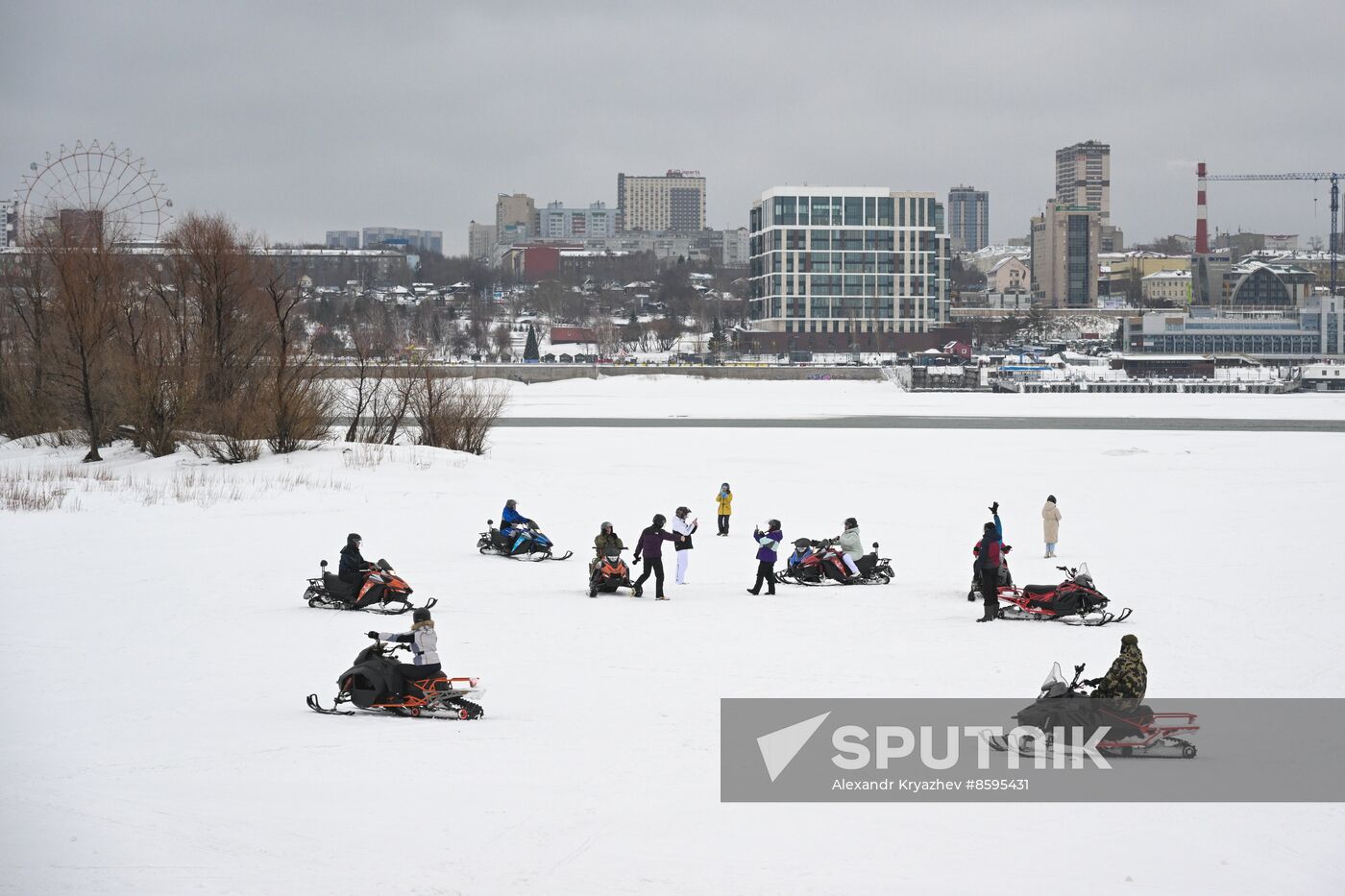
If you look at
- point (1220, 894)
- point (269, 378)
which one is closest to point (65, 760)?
point (1220, 894)

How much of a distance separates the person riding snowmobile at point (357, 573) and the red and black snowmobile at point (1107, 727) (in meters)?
9.78

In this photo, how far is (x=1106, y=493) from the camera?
32.9 m

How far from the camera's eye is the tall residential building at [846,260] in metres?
158

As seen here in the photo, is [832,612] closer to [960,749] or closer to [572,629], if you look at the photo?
[572,629]

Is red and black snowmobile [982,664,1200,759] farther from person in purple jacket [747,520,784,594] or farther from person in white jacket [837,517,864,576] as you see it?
person in white jacket [837,517,864,576]

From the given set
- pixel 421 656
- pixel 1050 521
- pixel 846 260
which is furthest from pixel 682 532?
pixel 846 260

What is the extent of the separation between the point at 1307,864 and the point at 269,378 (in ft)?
120

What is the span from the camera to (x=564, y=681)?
1345 cm

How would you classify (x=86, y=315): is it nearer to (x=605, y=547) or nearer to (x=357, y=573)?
(x=357, y=573)

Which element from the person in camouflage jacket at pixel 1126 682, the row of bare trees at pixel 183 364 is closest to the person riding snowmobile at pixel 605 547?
the person in camouflage jacket at pixel 1126 682

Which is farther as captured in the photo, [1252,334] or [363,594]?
[1252,334]

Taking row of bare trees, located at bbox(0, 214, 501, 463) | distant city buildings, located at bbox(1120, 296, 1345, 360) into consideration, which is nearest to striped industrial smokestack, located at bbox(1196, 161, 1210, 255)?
distant city buildings, located at bbox(1120, 296, 1345, 360)

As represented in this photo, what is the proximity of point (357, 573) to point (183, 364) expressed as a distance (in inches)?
1096

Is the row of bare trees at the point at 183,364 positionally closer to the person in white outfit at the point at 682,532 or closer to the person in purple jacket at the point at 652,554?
the person in white outfit at the point at 682,532
